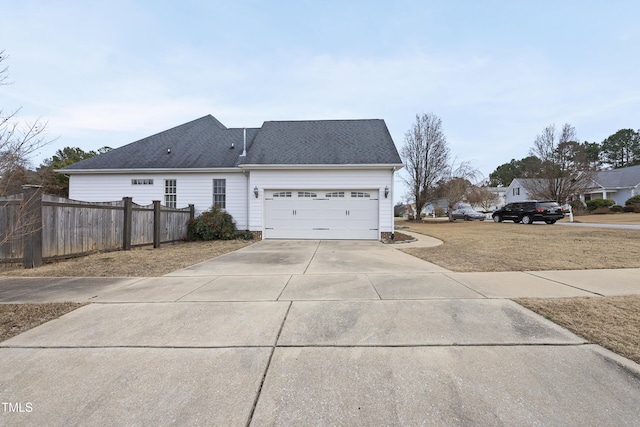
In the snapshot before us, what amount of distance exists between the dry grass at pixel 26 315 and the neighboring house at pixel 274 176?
886 centimetres

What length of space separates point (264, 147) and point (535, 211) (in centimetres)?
2005

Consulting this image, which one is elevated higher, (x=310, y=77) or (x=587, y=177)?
(x=310, y=77)

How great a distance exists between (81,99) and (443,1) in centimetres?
1711

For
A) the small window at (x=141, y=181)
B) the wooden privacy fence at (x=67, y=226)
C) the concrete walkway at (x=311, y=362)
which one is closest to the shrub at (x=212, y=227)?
the wooden privacy fence at (x=67, y=226)

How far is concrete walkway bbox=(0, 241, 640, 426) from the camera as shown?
1.84 metres

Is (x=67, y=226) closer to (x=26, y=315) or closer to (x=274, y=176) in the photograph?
(x=26, y=315)

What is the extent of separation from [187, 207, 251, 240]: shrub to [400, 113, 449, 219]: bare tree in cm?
2173

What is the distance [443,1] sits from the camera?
34.8 ft

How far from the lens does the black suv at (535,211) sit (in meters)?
19.3

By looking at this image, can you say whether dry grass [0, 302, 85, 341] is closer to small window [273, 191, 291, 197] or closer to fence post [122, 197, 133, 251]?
fence post [122, 197, 133, 251]

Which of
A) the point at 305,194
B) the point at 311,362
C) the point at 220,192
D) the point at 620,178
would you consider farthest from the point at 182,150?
the point at 620,178

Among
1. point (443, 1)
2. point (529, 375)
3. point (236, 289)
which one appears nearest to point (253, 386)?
point (529, 375)

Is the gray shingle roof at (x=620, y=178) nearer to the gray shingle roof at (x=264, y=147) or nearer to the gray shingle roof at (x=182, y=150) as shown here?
the gray shingle roof at (x=264, y=147)

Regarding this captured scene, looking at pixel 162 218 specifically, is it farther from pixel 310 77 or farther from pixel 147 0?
pixel 310 77
